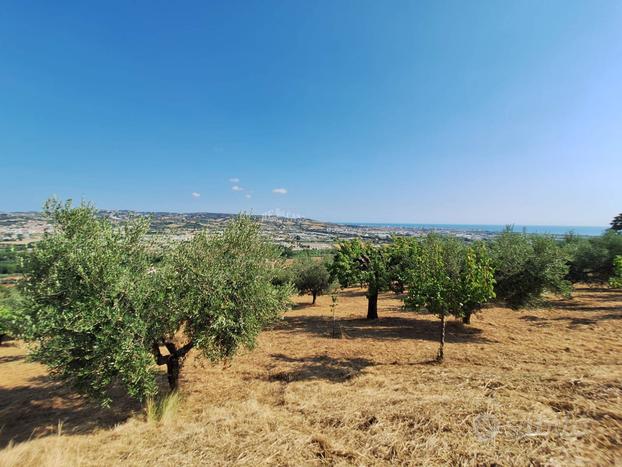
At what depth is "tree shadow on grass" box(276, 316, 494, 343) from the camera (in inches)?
734

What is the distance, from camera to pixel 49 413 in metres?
11.2

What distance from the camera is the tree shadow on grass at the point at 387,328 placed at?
18.6m

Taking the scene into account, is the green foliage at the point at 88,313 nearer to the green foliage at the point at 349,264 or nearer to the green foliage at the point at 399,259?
the green foliage at the point at 349,264

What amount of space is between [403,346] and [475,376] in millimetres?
6073

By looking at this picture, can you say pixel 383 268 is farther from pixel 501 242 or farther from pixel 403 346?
pixel 501 242

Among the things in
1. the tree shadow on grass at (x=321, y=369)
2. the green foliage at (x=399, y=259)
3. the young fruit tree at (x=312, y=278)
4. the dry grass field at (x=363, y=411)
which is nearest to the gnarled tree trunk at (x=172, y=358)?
the dry grass field at (x=363, y=411)

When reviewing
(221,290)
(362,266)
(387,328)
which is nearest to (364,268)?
(362,266)

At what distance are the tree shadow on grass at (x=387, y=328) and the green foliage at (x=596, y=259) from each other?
87.3 ft

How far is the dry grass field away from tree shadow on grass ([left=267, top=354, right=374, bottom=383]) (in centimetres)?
10

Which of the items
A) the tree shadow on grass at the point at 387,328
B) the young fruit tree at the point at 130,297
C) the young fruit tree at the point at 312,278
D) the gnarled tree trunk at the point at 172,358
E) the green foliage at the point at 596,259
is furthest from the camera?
the young fruit tree at the point at 312,278

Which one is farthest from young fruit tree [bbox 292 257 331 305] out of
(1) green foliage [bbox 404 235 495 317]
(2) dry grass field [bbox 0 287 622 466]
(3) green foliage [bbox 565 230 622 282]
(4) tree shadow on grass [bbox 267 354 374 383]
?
(3) green foliage [bbox 565 230 622 282]

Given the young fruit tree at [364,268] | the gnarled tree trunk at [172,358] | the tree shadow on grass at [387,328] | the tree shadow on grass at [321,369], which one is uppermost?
the young fruit tree at [364,268]

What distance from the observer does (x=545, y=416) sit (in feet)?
23.1

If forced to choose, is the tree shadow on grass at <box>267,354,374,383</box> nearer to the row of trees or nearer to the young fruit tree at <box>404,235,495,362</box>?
the row of trees
